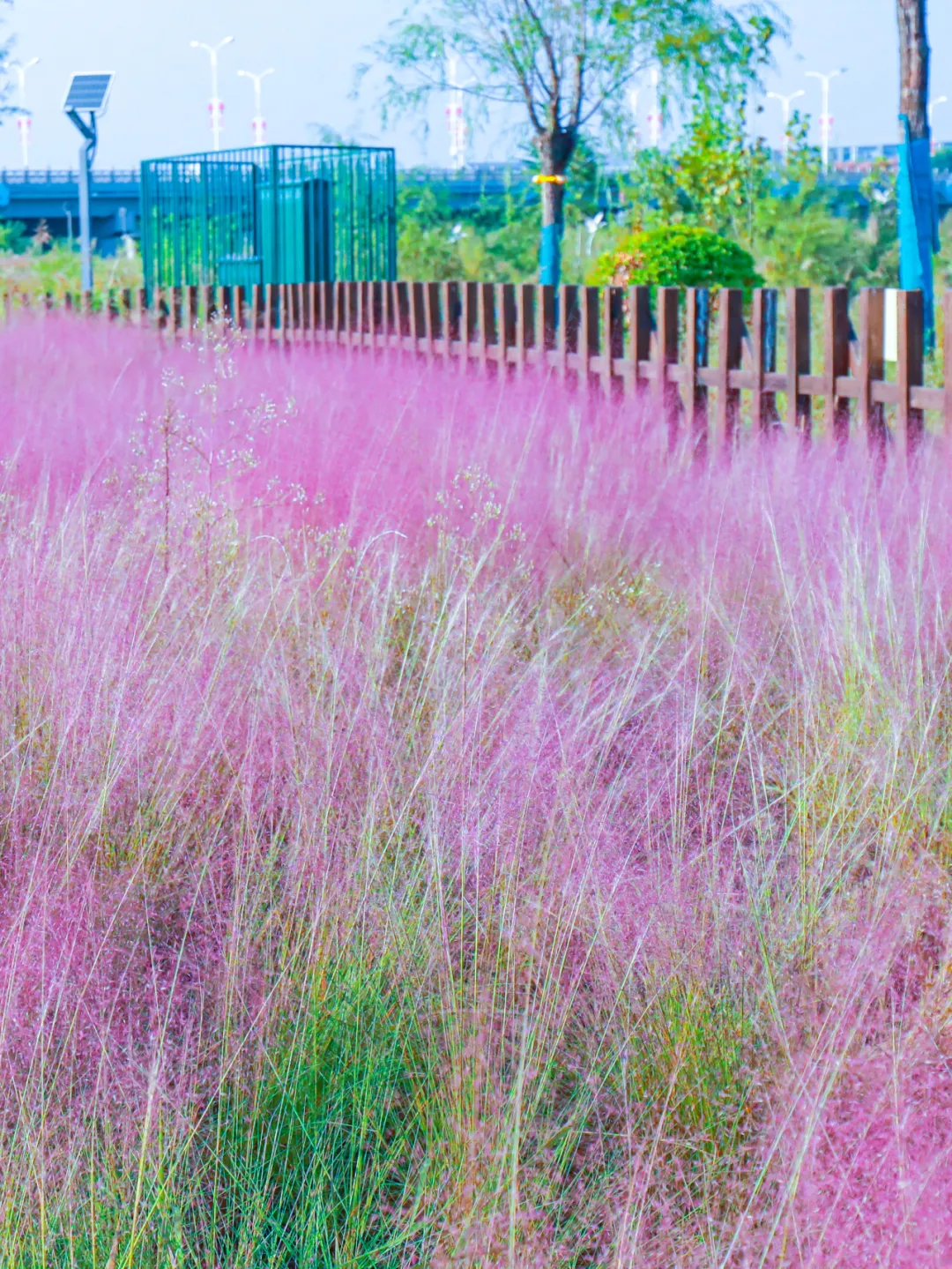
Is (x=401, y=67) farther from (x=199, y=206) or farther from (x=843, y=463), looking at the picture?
(x=843, y=463)

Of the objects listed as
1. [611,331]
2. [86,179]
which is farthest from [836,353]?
[86,179]

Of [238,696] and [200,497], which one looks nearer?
[238,696]

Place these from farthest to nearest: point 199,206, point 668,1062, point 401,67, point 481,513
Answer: point 401,67, point 199,206, point 481,513, point 668,1062

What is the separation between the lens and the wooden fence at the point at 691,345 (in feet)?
18.3

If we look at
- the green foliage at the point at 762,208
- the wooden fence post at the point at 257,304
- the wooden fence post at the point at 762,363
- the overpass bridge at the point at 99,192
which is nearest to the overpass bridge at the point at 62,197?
the overpass bridge at the point at 99,192

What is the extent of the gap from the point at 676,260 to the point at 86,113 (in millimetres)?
9304

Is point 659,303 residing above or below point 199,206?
below

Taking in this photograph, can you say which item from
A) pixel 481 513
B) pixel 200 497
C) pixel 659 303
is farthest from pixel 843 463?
pixel 659 303

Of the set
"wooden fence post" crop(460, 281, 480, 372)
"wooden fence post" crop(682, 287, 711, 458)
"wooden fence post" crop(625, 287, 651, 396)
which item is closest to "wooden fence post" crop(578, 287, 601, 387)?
"wooden fence post" crop(625, 287, 651, 396)

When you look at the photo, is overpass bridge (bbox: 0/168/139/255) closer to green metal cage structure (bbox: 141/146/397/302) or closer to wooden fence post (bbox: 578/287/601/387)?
green metal cage structure (bbox: 141/146/397/302)

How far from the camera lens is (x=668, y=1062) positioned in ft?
5.56

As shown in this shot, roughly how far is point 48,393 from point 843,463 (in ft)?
12.5

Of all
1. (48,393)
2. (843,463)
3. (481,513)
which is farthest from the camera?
(48,393)

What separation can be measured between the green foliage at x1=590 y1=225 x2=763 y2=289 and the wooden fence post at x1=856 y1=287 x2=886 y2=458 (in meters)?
6.30
